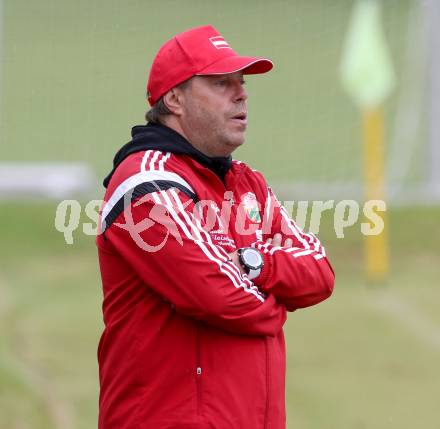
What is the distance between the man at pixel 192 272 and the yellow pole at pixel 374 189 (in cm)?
568

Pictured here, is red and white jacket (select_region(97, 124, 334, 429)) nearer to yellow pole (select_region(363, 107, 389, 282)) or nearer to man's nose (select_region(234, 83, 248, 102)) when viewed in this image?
man's nose (select_region(234, 83, 248, 102))

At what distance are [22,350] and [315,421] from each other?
7.73ft

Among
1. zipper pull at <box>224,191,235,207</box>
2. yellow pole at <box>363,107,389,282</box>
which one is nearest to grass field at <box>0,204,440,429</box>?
yellow pole at <box>363,107,389,282</box>

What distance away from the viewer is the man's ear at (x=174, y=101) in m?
3.45

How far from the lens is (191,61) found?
135 inches

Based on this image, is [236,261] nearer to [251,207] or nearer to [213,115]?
[251,207]

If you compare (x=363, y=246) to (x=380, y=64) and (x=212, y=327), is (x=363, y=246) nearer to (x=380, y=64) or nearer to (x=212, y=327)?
(x=380, y=64)

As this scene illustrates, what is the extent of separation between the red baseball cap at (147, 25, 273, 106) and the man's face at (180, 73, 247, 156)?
0.04m

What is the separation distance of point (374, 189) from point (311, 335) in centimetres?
174

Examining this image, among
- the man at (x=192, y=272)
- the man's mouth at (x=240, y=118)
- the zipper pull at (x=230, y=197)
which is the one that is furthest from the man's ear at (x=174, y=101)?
the zipper pull at (x=230, y=197)

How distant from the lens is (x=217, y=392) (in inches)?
127

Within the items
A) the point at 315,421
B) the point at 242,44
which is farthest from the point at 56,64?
the point at 315,421

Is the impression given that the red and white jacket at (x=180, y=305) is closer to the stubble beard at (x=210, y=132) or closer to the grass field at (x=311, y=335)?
the stubble beard at (x=210, y=132)

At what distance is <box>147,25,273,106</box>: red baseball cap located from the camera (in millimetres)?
3422
